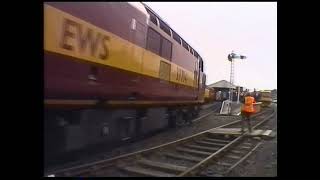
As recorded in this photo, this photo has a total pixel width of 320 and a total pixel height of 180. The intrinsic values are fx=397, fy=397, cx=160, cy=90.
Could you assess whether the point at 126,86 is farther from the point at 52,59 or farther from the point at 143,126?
the point at 52,59

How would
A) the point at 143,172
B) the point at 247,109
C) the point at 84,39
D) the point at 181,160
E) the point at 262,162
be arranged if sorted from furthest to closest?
the point at 247,109 → the point at 262,162 → the point at 181,160 → the point at 143,172 → the point at 84,39

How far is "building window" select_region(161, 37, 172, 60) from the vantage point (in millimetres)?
6457

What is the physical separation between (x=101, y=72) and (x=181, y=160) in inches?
67.7

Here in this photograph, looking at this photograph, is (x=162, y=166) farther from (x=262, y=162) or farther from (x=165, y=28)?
(x=262, y=162)

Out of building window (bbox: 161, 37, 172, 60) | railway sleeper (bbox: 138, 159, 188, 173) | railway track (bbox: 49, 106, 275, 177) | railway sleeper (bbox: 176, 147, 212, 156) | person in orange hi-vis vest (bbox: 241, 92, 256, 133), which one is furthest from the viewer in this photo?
building window (bbox: 161, 37, 172, 60)

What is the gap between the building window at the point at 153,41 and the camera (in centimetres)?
597

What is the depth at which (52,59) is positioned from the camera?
4.40 meters

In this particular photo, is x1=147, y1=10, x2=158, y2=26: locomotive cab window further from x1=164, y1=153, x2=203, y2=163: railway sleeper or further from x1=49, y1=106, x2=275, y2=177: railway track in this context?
x1=164, y1=153, x2=203, y2=163: railway sleeper

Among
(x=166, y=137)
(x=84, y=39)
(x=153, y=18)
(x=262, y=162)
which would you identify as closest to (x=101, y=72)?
(x=84, y=39)

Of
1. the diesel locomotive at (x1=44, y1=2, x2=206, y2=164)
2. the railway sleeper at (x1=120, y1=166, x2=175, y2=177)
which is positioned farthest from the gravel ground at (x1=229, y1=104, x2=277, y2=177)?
the diesel locomotive at (x1=44, y1=2, x2=206, y2=164)

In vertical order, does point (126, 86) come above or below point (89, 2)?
below

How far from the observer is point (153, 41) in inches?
244
